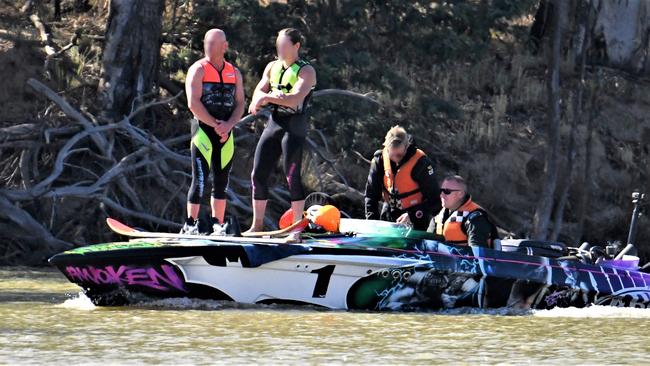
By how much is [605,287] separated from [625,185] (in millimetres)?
11410

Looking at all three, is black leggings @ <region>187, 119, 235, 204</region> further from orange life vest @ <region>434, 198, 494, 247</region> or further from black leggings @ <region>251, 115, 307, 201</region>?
orange life vest @ <region>434, 198, 494, 247</region>

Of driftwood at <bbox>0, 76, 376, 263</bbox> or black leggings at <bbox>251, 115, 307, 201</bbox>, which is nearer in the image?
black leggings at <bbox>251, 115, 307, 201</bbox>

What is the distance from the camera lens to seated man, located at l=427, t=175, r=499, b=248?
13812mm

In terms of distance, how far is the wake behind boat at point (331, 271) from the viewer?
1323 cm

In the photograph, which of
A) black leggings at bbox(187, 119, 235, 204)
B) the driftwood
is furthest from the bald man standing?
the driftwood

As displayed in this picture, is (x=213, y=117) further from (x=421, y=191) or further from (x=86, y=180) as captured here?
(x=86, y=180)

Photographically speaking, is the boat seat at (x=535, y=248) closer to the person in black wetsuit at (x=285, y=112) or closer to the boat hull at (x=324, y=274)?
the boat hull at (x=324, y=274)

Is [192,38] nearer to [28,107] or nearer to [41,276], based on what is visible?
[28,107]

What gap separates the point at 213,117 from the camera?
1434 cm

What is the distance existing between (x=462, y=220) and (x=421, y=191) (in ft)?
2.24

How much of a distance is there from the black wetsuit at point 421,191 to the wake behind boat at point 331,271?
0.76 meters

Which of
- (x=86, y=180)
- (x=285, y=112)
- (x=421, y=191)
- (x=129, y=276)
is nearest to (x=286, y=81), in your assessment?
(x=285, y=112)

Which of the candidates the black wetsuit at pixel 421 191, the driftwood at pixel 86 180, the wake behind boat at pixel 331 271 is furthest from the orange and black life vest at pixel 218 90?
the driftwood at pixel 86 180

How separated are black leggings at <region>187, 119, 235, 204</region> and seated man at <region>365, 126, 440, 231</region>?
138 centimetres
